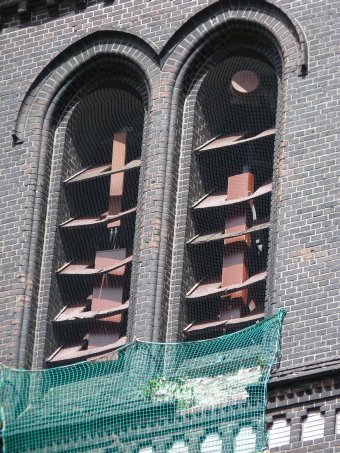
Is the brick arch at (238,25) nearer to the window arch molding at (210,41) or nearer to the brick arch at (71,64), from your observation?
the window arch molding at (210,41)

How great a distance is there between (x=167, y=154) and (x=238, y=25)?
6.99 feet

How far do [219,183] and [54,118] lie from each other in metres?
2.73

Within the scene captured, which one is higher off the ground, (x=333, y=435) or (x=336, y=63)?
(x=336, y=63)

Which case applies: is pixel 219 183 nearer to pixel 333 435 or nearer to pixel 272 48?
pixel 272 48

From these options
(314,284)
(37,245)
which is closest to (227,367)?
(314,284)

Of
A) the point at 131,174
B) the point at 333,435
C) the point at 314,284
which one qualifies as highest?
the point at 131,174

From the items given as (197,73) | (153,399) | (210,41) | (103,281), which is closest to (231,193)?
(197,73)

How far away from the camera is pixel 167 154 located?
40.6 meters

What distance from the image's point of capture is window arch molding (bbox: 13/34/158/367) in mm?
41531

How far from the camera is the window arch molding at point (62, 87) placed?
41.5 metres

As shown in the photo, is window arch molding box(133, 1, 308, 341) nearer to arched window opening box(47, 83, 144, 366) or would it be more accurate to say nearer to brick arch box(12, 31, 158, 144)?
brick arch box(12, 31, 158, 144)

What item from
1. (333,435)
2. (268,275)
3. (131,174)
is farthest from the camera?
(131,174)

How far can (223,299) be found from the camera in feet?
130

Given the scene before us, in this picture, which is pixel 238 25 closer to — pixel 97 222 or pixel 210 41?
pixel 210 41
